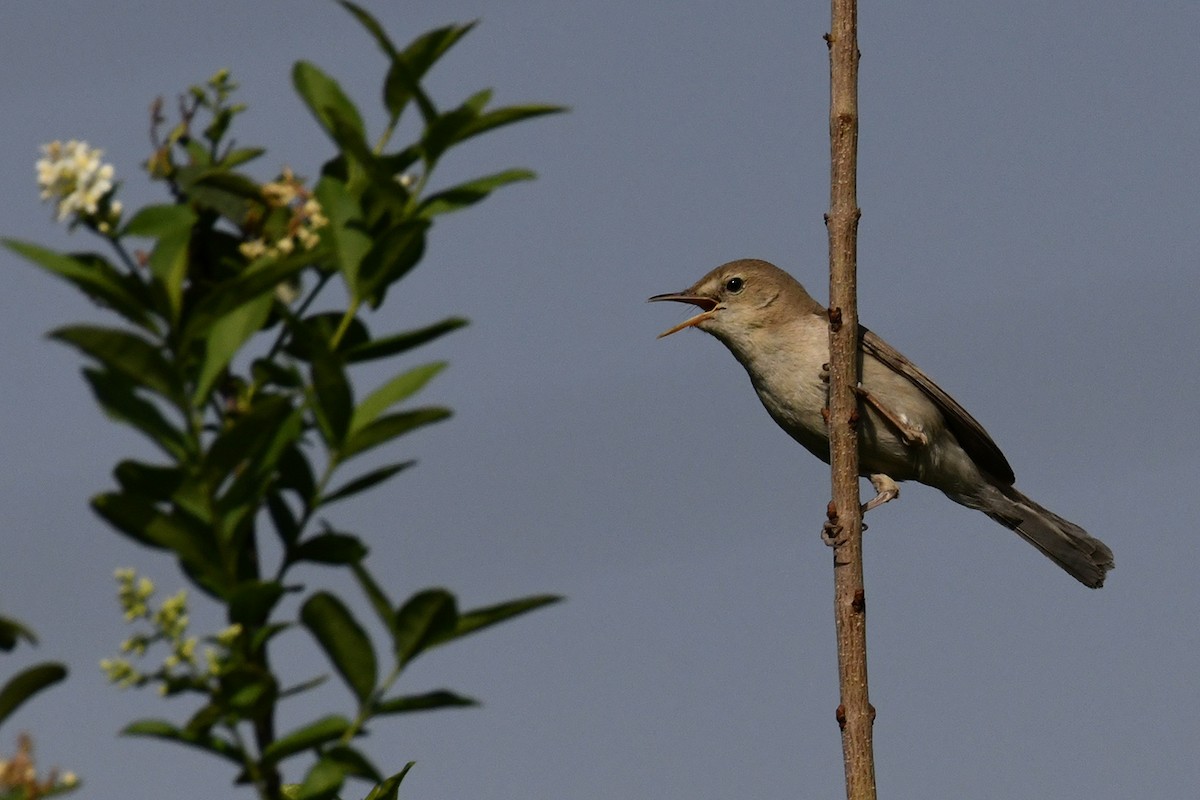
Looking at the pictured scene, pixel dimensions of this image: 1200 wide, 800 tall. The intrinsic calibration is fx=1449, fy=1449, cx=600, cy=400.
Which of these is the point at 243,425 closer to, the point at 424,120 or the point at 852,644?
the point at 424,120

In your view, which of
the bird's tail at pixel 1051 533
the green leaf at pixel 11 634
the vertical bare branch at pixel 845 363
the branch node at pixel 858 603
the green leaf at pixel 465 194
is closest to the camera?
the green leaf at pixel 11 634

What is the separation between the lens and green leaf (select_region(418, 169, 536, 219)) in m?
1.85

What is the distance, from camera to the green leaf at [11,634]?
1412 mm

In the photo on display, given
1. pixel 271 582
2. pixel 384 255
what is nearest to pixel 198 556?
pixel 271 582

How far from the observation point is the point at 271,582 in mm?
1515

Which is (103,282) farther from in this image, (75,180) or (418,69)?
(418,69)

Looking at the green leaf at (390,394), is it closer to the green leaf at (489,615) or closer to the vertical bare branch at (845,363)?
the green leaf at (489,615)

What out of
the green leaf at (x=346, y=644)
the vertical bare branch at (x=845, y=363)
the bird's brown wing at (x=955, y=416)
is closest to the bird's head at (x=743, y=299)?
the bird's brown wing at (x=955, y=416)

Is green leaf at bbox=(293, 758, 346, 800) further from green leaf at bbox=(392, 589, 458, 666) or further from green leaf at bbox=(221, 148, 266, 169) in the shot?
green leaf at bbox=(221, 148, 266, 169)

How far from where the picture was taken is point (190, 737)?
151 cm

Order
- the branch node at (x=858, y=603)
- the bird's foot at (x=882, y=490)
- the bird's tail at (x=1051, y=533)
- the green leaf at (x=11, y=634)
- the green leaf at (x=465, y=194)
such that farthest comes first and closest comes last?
the bird's tail at (x=1051, y=533), the bird's foot at (x=882, y=490), the branch node at (x=858, y=603), the green leaf at (x=465, y=194), the green leaf at (x=11, y=634)

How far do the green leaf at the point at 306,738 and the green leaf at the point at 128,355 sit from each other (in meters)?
0.39

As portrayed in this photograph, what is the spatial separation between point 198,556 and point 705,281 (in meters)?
7.41

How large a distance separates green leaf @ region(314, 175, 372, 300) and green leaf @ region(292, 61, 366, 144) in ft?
0.21
